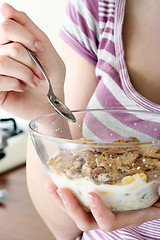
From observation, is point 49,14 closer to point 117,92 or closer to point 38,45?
point 117,92

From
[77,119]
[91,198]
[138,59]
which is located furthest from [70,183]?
[138,59]

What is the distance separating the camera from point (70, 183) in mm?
425

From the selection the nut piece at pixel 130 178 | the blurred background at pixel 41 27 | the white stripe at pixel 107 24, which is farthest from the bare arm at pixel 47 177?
the blurred background at pixel 41 27

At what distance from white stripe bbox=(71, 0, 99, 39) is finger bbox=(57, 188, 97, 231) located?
0.51 meters

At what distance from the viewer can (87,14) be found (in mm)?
790

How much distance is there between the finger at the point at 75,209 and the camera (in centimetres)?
43

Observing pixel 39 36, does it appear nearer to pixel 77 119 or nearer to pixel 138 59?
pixel 77 119

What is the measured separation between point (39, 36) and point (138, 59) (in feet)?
1.04

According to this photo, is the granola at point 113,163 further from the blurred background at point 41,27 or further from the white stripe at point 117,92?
the blurred background at point 41,27

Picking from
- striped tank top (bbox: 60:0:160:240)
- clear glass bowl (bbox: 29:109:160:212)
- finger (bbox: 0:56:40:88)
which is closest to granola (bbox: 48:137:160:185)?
clear glass bowl (bbox: 29:109:160:212)

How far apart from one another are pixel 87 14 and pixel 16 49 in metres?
0.37

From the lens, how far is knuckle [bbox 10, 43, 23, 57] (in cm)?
49

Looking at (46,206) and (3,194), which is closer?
(46,206)

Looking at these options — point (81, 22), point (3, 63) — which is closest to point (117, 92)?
point (81, 22)
